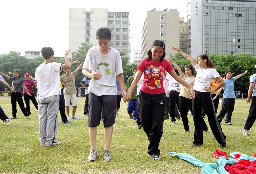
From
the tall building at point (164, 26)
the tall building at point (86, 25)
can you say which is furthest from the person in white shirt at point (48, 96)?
the tall building at point (86, 25)

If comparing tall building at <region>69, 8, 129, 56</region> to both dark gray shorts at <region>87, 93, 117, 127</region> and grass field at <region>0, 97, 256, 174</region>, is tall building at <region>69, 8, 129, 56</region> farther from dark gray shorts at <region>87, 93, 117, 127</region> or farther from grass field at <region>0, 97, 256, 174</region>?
dark gray shorts at <region>87, 93, 117, 127</region>

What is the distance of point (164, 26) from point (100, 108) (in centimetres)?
7943

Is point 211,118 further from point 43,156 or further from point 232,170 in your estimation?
point 43,156

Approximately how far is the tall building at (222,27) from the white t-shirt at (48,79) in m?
77.5

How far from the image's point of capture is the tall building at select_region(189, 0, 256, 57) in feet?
260

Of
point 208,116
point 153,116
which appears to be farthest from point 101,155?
point 208,116

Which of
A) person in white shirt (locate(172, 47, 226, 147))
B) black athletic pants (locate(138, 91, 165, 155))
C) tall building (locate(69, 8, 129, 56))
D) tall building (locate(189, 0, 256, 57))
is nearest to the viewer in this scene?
black athletic pants (locate(138, 91, 165, 155))

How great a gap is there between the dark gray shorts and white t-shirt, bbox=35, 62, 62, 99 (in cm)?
154

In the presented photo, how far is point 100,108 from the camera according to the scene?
14.8 ft

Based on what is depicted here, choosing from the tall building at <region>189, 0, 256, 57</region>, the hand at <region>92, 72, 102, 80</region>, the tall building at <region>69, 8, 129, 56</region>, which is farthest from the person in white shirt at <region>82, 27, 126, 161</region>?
the tall building at <region>69, 8, 129, 56</region>

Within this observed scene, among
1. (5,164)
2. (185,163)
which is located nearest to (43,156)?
(5,164)

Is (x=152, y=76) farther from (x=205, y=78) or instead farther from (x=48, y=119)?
(x=48, y=119)

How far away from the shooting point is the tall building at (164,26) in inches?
3162

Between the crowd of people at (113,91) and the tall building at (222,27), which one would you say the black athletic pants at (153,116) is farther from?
the tall building at (222,27)
